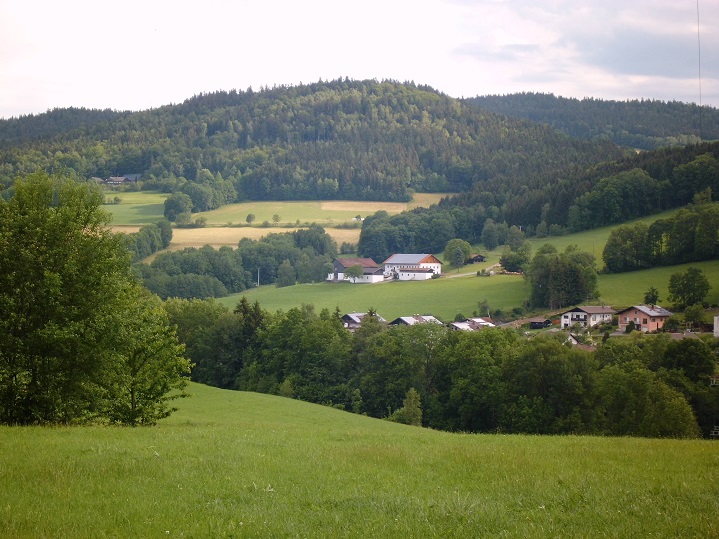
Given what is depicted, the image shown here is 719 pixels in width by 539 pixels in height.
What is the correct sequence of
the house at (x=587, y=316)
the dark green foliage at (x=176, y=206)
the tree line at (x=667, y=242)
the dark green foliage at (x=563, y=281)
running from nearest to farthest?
the house at (x=587, y=316) < the dark green foliage at (x=563, y=281) < the tree line at (x=667, y=242) < the dark green foliage at (x=176, y=206)

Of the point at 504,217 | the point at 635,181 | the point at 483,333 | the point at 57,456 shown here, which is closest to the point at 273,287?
the point at 504,217

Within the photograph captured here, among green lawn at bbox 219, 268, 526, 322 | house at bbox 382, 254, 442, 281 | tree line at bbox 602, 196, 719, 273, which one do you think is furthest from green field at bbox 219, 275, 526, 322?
tree line at bbox 602, 196, 719, 273

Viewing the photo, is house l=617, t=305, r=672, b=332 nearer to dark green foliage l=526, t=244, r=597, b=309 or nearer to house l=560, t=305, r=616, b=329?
house l=560, t=305, r=616, b=329

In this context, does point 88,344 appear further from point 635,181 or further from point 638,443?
point 635,181

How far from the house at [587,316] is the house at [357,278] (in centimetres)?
4870

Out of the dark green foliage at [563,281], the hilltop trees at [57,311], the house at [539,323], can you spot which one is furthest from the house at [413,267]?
the hilltop trees at [57,311]

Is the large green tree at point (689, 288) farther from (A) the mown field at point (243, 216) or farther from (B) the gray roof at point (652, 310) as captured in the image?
(A) the mown field at point (243, 216)

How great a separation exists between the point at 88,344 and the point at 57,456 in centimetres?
823

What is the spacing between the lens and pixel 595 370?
51.9m

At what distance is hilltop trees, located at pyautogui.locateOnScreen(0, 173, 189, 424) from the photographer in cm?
2402

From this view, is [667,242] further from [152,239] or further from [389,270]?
[152,239]

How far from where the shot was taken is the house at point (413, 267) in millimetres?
128000

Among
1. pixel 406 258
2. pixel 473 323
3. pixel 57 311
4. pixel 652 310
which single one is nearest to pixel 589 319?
pixel 652 310

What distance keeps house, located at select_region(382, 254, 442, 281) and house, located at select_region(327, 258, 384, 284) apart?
2148 mm
